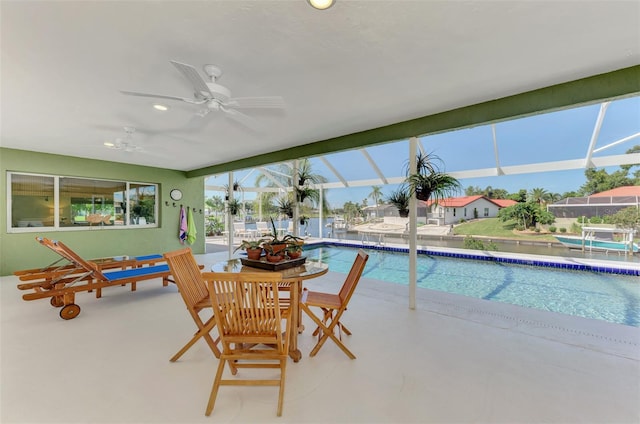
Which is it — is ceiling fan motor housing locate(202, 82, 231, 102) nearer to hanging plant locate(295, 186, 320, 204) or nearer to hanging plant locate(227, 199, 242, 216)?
hanging plant locate(295, 186, 320, 204)

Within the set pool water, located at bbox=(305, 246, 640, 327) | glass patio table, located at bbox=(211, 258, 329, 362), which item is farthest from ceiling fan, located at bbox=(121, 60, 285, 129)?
pool water, located at bbox=(305, 246, 640, 327)

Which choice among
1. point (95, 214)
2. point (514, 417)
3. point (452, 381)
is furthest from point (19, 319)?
point (514, 417)

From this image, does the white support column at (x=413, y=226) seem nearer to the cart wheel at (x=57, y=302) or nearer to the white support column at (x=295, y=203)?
the white support column at (x=295, y=203)

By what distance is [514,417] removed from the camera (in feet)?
5.44

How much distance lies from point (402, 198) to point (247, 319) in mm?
2740

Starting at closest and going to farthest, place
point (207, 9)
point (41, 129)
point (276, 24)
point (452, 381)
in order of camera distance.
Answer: point (207, 9)
point (276, 24)
point (452, 381)
point (41, 129)

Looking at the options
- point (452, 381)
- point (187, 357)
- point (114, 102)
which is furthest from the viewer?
point (114, 102)

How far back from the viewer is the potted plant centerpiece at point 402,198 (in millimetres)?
3736

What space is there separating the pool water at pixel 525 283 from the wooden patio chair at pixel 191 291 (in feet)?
4.20

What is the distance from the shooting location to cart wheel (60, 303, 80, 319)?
10.3ft

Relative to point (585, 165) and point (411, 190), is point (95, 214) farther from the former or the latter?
point (585, 165)

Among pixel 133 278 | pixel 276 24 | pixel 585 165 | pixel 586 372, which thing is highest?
pixel 276 24

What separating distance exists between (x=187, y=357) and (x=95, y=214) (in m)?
5.70

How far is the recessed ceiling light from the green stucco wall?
22.1 ft
